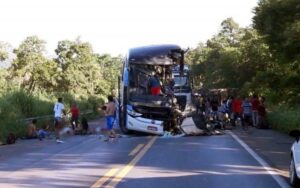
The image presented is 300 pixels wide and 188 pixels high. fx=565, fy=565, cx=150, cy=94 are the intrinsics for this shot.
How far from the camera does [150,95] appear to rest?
23.3m

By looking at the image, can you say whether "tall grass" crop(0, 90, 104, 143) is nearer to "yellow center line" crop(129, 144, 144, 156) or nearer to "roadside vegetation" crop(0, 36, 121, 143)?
"roadside vegetation" crop(0, 36, 121, 143)

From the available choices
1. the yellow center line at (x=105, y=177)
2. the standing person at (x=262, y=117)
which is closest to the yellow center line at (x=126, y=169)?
the yellow center line at (x=105, y=177)

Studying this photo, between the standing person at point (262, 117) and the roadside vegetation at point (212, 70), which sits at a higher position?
the roadside vegetation at point (212, 70)

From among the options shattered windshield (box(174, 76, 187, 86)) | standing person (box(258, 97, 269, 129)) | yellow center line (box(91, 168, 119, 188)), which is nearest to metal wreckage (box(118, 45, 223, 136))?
shattered windshield (box(174, 76, 187, 86))

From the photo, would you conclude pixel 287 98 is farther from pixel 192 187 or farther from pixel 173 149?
pixel 192 187

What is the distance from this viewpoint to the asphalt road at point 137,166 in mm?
10445

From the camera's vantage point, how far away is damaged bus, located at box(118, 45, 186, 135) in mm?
23172

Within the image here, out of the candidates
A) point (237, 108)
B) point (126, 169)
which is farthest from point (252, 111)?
point (126, 169)

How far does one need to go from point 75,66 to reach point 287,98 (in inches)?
1713

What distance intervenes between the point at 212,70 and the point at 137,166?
52.9 metres

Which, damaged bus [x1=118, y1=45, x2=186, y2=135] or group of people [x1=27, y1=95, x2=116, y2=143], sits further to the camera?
damaged bus [x1=118, y1=45, x2=186, y2=135]

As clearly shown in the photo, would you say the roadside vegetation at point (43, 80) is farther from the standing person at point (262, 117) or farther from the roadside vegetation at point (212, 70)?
the standing person at point (262, 117)

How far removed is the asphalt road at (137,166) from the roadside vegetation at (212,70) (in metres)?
4.67

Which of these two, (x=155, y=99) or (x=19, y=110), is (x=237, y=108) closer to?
(x=155, y=99)
